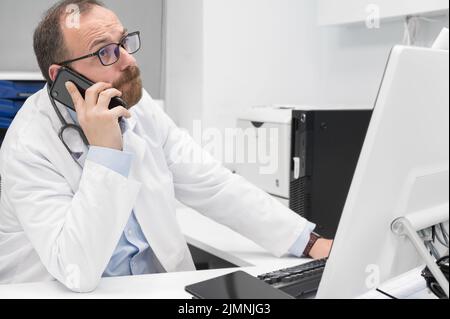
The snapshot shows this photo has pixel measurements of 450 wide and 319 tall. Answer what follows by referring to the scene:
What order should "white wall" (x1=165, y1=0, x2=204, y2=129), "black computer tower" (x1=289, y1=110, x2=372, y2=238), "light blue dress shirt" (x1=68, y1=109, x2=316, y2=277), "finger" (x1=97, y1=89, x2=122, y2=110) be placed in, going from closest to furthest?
1. "finger" (x1=97, y1=89, x2=122, y2=110)
2. "light blue dress shirt" (x1=68, y1=109, x2=316, y2=277)
3. "black computer tower" (x1=289, y1=110, x2=372, y2=238)
4. "white wall" (x1=165, y1=0, x2=204, y2=129)

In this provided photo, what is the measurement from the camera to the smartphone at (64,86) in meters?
1.10

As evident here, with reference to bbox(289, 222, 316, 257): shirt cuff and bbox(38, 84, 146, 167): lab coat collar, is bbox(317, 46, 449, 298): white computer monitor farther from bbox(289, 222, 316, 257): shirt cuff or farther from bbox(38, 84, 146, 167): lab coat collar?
bbox(38, 84, 146, 167): lab coat collar

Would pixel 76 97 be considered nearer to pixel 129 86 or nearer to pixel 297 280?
pixel 129 86

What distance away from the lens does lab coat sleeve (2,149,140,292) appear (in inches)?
36.8

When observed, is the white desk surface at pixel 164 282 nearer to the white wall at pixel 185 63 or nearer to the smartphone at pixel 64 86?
the smartphone at pixel 64 86

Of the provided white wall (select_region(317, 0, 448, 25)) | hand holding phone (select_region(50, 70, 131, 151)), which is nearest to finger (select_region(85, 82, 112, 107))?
hand holding phone (select_region(50, 70, 131, 151))

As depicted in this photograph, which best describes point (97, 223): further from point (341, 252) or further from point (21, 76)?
point (21, 76)

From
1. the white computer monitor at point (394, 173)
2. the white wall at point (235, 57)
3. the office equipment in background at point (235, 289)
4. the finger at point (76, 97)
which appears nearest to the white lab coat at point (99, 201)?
the finger at point (76, 97)

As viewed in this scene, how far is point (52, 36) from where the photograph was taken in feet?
4.02

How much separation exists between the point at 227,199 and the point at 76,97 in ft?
1.53

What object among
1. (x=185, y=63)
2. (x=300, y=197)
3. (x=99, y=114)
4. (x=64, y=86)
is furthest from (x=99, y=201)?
(x=185, y=63)

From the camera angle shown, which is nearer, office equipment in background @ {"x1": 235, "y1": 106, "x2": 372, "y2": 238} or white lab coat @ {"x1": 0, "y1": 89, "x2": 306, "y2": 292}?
white lab coat @ {"x1": 0, "y1": 89, "x2": 306, "y2": 292}

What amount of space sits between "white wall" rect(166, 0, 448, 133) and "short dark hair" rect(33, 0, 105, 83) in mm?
600

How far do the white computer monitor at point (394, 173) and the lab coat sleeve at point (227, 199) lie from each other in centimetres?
54
